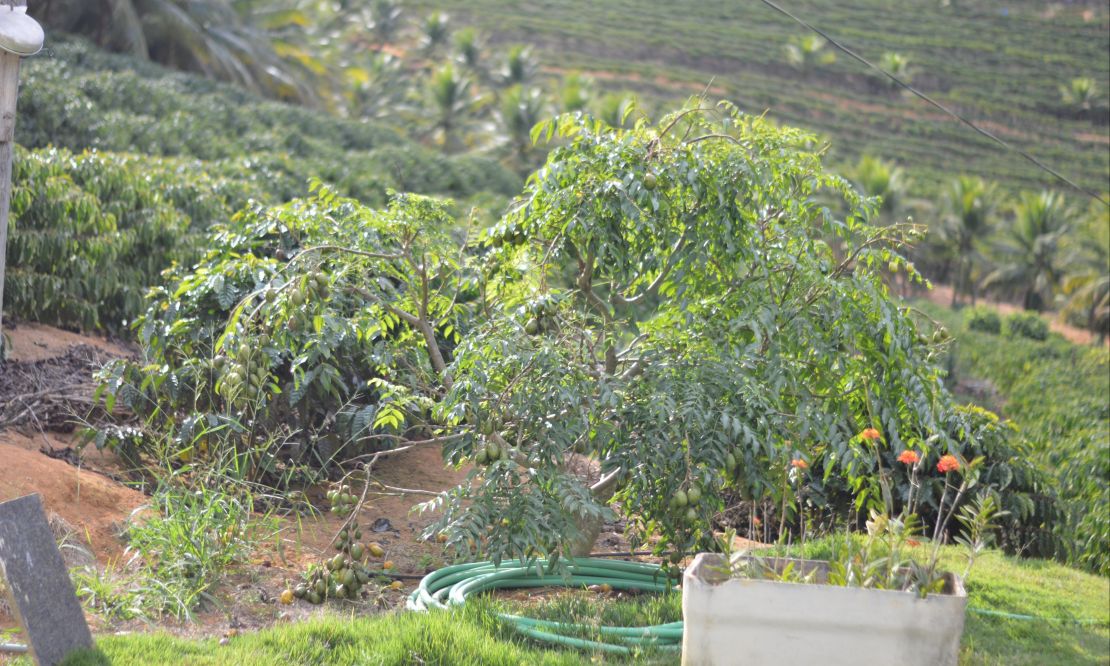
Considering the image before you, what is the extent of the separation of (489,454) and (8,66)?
234 cm

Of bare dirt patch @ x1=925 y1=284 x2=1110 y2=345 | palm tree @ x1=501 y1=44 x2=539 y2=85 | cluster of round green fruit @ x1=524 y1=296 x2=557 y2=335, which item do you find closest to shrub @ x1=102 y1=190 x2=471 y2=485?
cluster of round green fruit @ x1=524 y1=296 x2=557 y2=335

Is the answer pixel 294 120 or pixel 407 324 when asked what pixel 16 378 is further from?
pixel 294 120

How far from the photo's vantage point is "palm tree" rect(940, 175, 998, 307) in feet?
154

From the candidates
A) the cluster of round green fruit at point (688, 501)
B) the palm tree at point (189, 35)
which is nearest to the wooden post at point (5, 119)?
the cluster of round green fruit at point (688, 501)

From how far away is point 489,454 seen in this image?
447cm

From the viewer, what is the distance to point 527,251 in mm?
5328

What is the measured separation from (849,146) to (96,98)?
38.2 meters

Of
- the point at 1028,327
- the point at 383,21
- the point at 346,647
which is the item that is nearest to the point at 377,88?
the point at 383,21

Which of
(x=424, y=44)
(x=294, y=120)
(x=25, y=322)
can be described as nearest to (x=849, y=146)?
(x=424, y=44)

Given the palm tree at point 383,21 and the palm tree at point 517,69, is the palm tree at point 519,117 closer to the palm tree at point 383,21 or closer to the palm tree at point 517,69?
the palm tree at point 517,69

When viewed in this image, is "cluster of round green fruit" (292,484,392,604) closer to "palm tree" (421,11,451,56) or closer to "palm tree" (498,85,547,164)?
"palm tree" (498,85,547,164)

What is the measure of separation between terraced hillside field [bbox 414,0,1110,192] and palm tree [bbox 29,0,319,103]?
70.4ft

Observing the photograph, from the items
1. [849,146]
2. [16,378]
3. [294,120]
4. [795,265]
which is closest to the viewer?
[795,265]

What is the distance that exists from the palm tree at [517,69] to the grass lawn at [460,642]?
4474 cm
